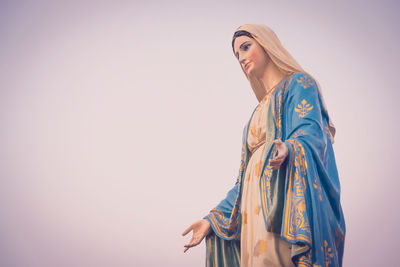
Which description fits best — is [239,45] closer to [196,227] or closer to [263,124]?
[263,124]

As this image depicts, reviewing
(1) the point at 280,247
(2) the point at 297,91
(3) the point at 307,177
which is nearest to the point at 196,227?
(1) the point at 280,247

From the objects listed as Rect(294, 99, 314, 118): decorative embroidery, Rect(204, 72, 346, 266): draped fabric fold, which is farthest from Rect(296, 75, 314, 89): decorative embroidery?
Rect(294, 99, 314, 118): decorative embroidery

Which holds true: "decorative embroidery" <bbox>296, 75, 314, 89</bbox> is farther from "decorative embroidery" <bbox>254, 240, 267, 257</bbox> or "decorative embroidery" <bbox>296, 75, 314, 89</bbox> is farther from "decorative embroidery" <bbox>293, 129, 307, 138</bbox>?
"decorative embroidery" <bbox>254, 240, 267, 257</bbox>

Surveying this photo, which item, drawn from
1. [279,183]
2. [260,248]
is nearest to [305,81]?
[279,183]

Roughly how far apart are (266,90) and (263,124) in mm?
436

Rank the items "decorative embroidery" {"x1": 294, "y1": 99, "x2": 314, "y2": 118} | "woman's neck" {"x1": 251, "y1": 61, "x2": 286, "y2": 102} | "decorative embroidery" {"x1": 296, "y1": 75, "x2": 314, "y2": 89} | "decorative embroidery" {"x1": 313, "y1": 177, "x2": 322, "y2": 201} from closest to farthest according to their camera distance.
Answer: "decorative embroidery" {"x1": 313, "y1": 177, "x2": 322, "y2": 201} < "decorative embroidery" {"x1": 294, "y1": 99, "x2": 314, "y2": 118} < "decorative embroidery" {"x1": 296, "y1": 75, "x2": 314, "y2": 89} < "woman's neck" {"x1": 251, "y1": 61, "x2": 286, "y2": 102}

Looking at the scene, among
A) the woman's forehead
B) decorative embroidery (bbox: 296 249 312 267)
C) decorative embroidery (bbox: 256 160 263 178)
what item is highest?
the woman's forehead

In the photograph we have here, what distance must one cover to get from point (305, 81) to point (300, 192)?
874 millimetres

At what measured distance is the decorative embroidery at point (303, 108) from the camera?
2494mm

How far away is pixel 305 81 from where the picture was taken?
2.69m

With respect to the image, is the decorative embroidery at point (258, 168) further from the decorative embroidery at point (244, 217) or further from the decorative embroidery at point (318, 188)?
the decorative embroidery at point (318, 188)

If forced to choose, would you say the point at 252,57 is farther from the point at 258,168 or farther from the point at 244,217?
the point at 244,217

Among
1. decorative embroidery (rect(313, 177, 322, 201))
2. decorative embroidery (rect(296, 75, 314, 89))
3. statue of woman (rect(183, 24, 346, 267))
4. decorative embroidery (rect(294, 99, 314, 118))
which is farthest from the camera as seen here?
decorative embroidery (rect(296, 75, 314, 89))

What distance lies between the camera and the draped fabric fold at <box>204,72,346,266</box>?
203 centimetres
